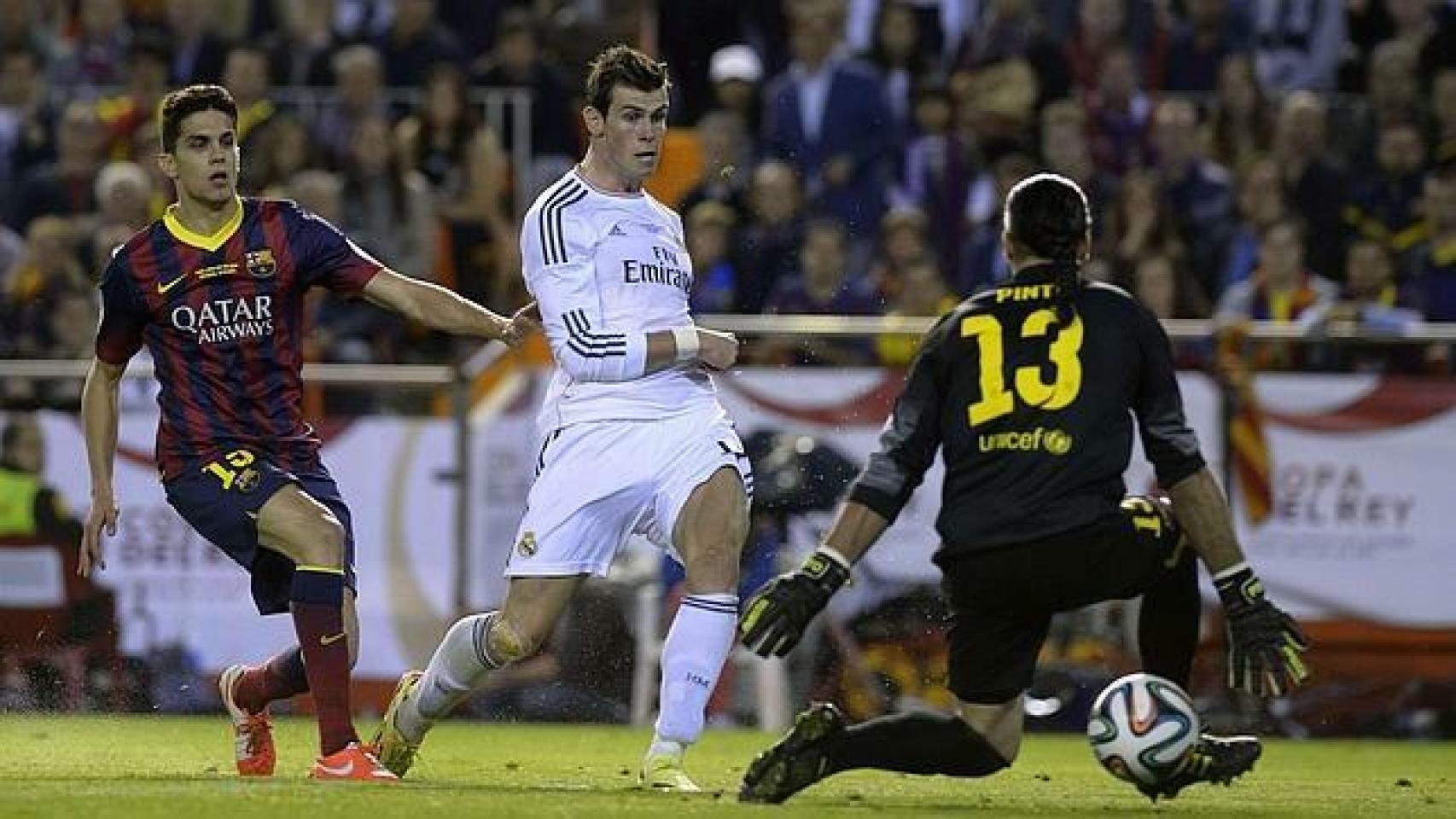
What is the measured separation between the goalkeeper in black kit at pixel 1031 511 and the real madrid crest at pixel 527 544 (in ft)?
4.91

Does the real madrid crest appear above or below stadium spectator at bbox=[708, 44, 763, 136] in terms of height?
below

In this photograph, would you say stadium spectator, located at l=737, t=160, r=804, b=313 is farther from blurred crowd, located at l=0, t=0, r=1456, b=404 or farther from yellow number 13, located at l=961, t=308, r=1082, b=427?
yellow number 13, located at l=961, t=308, r=1082, b=427

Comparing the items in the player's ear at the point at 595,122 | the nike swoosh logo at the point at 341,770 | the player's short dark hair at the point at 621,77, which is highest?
the player's short dark hair at the point at 621,77

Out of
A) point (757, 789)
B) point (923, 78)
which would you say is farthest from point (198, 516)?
point (923, 78)

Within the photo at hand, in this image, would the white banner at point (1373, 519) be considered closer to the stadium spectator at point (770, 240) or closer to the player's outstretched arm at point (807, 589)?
the stadium spectator at point (770, 240)

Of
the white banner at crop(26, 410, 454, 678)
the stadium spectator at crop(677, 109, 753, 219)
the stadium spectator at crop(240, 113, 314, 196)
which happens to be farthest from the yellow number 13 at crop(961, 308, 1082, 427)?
the stadium spectator at crop(240, 113, 314, 196)

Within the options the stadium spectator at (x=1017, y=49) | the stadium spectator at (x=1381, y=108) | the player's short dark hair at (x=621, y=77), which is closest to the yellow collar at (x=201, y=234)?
the player's short dark hair at (x=621, y=77)

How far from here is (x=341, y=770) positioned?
9938 mm

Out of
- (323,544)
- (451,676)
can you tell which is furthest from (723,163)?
(323,544)

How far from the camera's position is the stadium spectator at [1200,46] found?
19.2 m

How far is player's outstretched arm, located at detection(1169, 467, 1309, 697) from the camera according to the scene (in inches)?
354

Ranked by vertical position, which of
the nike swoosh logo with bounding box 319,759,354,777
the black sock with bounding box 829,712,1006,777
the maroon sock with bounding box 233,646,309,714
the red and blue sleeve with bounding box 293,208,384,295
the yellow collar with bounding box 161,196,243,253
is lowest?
the nike swoosh logo with bounding box 319,759,354,777

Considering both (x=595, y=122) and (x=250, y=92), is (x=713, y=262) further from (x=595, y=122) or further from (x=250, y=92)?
(x=595, y=122)

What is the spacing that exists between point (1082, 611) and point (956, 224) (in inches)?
124
